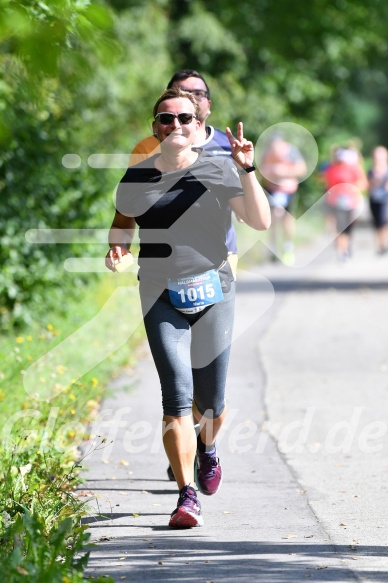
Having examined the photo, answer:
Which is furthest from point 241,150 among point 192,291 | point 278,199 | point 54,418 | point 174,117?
point 278,199

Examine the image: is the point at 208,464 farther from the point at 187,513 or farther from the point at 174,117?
the point at 174,117

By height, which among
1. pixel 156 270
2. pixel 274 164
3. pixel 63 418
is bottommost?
pixel 63 418

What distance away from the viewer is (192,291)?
559cm

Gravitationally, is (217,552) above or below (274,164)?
below

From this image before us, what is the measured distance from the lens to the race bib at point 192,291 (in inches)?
220

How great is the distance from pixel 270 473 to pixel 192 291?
153cm

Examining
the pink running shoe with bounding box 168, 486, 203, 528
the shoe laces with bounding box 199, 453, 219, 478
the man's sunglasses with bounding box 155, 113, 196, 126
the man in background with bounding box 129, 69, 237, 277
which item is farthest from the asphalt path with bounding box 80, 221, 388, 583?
the man's sunglasses with bounding box 155, 113, 196, 126

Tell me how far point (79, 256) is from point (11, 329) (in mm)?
1496

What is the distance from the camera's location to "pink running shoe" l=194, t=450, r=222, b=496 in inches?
235

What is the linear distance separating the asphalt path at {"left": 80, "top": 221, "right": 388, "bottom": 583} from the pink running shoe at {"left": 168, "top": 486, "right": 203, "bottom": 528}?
0.16 feet

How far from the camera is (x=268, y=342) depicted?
11805mm

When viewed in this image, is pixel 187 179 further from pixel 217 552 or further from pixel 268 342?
pixel 268 342

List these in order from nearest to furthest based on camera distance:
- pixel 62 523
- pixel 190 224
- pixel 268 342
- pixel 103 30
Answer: pixel 103 30
pixel 62 523
pixel 190 224
pixel 268 342

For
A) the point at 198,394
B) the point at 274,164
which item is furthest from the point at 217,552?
the point at 274,164
